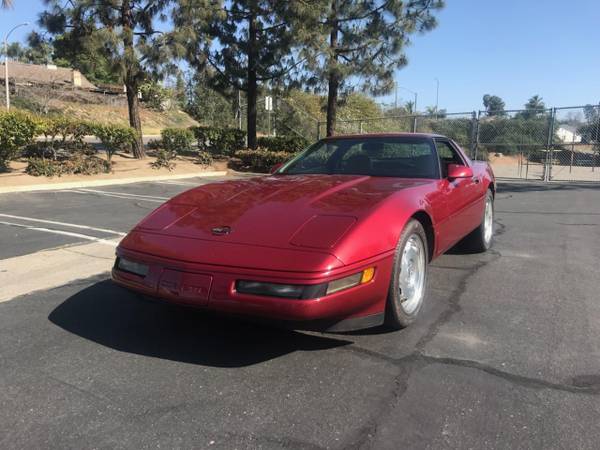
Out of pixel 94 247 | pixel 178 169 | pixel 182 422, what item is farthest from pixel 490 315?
pixel 178 169

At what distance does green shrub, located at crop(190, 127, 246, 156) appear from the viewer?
2142cm

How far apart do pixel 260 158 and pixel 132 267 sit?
1609cm

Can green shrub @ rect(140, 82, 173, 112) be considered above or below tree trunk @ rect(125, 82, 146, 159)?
above

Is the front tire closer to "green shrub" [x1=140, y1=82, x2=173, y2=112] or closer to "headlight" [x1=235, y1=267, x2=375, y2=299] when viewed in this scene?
"headlight" [x1=235, y1=267, x2=375, y2=299]

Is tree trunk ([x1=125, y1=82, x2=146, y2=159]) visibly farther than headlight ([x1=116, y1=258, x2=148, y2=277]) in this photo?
Yes

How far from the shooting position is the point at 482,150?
1966 cm

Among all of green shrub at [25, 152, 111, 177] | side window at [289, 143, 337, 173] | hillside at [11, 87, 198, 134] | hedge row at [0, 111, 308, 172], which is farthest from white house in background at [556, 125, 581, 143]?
hillside at [11, 87, 198, 134]

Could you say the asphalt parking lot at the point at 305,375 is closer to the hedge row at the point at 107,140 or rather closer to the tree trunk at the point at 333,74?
the hedge row at the point at 107,140

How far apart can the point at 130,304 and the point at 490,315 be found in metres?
2.77

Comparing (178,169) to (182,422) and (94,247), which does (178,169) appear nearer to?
(94,247)

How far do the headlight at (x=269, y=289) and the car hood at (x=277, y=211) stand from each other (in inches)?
10.3

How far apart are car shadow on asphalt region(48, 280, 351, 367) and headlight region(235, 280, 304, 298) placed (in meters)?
0.28

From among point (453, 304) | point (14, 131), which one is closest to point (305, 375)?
point (453, 304)

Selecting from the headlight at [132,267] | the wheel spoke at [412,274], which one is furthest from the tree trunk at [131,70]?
the wheel spoke at [412,274]
